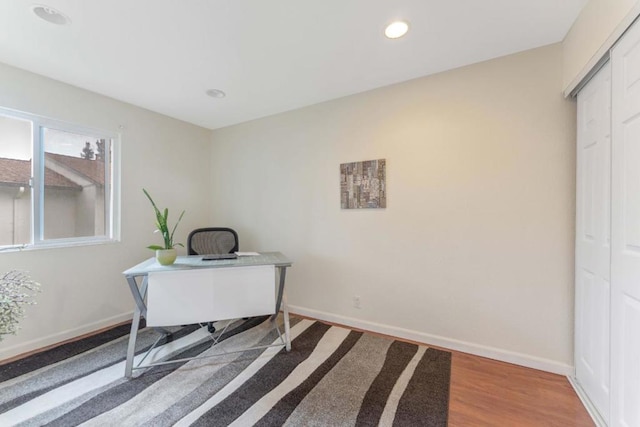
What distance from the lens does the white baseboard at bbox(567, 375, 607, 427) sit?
Result: 4.61 ft

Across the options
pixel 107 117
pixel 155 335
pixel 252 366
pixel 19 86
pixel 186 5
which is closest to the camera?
pixel 186 5

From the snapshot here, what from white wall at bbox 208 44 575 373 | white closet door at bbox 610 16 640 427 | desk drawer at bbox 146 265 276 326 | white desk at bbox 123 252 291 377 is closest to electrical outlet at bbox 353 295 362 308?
white wall at bbox 208 44 575 373

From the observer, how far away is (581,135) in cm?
168

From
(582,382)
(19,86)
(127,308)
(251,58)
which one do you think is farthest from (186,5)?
(582,382)

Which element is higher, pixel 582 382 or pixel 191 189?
pixel 191 189

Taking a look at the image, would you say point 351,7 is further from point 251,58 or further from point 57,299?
point 57,299

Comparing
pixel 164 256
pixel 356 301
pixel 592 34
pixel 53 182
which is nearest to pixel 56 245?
pixel 53 182

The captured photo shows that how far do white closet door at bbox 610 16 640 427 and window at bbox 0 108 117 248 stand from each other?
392 cm

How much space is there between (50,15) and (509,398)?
3692 millimetres

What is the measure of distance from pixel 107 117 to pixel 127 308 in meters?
2.04

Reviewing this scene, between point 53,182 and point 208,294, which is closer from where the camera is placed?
point 208,294

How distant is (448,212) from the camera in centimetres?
221

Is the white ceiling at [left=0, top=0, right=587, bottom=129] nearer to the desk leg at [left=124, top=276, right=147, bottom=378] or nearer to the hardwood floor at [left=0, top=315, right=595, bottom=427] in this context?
the desk leg at [left=124, top=276, right=147, bottom=378]

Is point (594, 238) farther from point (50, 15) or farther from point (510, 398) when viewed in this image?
point (50, 15)
